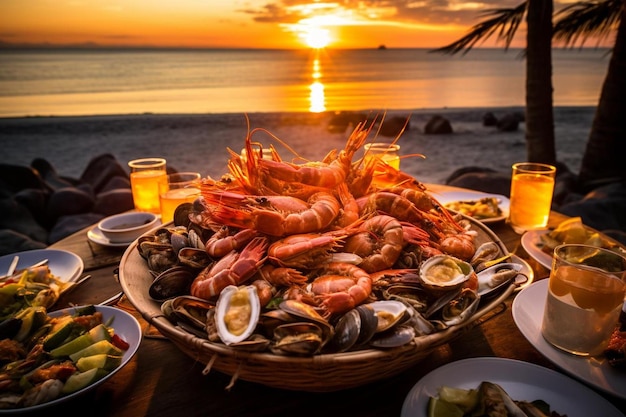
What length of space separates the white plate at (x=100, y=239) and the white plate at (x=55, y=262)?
245mm

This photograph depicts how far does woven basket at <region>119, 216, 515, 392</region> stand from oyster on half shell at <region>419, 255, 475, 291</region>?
0.49 ft

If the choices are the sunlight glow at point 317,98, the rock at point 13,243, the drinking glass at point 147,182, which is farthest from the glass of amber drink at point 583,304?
the sunlight glow at point 317,98

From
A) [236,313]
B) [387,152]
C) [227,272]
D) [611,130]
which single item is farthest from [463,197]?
[611,130]

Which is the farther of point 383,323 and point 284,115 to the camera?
point 284,115

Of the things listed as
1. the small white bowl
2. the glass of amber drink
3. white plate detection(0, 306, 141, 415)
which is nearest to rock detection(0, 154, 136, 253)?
the small white bowl

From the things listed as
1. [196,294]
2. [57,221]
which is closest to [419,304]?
[196,294]

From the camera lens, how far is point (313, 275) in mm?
1901

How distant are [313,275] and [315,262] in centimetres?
6

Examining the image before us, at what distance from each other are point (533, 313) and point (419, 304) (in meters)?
0.66

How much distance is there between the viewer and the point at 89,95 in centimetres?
2712

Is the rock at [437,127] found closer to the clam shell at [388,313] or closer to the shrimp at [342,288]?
the shrimp at [342,288]

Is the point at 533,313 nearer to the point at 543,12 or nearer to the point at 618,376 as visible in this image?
the point at 618,376

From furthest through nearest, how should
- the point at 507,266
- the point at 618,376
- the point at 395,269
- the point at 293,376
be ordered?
the point at 395,269 < the point at 507,266 < the point at 618,376 < the point at 293,376

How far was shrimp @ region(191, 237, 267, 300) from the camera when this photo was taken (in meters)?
1.67
